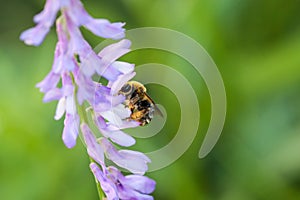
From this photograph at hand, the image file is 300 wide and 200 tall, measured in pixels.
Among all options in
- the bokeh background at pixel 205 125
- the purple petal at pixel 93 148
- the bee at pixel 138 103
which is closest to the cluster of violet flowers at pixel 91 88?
the purple petal at pixel 93 148

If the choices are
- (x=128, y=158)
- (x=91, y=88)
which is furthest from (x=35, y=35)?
(x=128, y=158)

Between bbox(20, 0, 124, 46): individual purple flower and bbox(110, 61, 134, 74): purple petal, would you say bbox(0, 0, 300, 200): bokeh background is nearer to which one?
bbox(110, 61, 134, 74): purple petal

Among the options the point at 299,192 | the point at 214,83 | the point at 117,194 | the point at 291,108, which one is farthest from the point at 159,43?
the point at 117,194

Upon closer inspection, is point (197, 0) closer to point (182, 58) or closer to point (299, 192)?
point (182, 58)

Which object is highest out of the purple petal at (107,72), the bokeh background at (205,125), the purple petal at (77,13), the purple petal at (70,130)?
the bokeh background at (205,125)

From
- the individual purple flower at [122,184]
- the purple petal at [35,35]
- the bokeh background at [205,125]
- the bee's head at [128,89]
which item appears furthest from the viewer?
the bokeh background at [205,125]

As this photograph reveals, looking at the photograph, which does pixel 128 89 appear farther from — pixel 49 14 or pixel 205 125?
pixel 205 125

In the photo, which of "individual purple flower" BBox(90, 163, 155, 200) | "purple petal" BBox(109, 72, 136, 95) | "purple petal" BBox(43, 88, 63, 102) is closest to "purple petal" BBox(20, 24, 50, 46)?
"purple petal" BBox(43, 88, 63, 102)

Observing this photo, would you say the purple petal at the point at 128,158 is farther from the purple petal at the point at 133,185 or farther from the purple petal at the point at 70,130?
the purple petal at the point at 70,130
